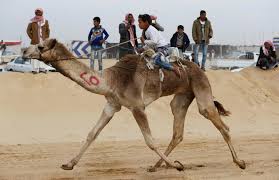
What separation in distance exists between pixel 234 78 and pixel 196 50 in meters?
2.52

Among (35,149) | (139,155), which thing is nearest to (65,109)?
(35,149)

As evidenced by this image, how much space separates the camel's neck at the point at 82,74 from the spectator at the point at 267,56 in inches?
503

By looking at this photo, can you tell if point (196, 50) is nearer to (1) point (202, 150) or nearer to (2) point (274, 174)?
(1) point (202, 150)

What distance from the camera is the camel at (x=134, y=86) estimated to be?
911 centimetres

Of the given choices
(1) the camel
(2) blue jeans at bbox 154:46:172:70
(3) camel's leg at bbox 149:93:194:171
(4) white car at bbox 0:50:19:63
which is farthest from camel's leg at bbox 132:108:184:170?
(4) white car at bbox 0:50:19:63

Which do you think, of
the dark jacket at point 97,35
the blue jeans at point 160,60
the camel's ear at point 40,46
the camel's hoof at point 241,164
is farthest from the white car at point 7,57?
the camel's ear at point 40,46

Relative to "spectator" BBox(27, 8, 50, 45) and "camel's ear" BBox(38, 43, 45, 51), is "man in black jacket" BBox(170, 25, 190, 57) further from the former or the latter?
"camel's ear" BBox(38, 43, 45, 51)

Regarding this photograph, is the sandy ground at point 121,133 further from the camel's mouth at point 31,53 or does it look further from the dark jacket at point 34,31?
the camel's mouth at point 31,53

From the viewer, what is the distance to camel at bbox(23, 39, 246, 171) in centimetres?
911

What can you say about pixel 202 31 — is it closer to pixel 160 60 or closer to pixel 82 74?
pixel 160 60

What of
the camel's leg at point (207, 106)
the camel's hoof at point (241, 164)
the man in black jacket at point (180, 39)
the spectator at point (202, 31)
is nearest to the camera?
the camel's hoof at point (241, 164)

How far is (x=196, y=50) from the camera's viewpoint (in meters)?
19.2

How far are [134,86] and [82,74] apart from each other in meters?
0.86

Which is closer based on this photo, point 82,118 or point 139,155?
point 139,155
